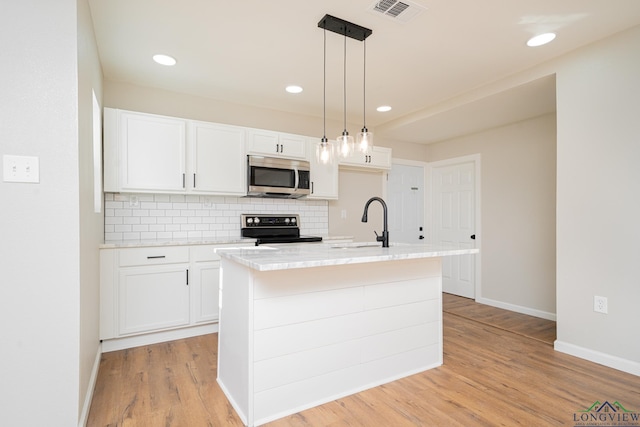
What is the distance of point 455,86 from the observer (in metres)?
3.51

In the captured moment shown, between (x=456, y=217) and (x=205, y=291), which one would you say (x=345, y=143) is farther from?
(x=456, y=217)

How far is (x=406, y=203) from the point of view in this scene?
17.5 feet

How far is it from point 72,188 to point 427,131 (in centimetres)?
423

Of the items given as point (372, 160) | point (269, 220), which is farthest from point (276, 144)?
point (372, 160)

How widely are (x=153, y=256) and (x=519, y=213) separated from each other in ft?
13.6

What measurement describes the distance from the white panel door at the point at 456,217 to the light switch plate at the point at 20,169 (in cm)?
472

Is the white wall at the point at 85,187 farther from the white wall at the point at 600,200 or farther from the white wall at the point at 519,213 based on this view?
the white wall at the point at 519,213

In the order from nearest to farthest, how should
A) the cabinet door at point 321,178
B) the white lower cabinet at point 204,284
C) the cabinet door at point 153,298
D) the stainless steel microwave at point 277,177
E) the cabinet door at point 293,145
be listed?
the cabinet door at point 153,298, the white lower cabinet at point 204,284, the stainless steel microwave at point 277,177, the cabinet door at point 293,145, the cabinet door at point 321,178

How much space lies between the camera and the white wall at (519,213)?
3.90 metres

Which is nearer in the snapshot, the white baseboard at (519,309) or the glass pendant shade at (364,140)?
the glass pendant shade at (364,140)

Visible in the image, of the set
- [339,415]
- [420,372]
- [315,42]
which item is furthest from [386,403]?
[315,42]

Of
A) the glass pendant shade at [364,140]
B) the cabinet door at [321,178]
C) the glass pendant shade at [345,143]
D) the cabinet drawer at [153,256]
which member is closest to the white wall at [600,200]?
the glass pendant shade at [364,140]

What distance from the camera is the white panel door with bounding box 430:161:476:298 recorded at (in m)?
4.83

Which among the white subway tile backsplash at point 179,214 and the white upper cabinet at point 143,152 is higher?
the white upper cabinet at point 143,152
